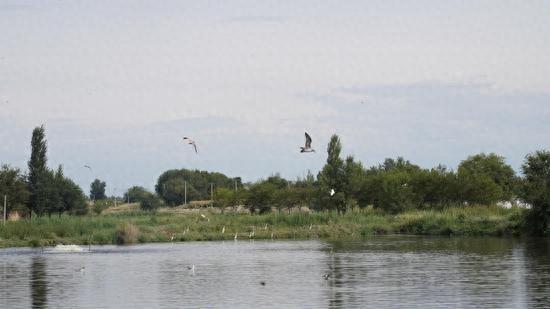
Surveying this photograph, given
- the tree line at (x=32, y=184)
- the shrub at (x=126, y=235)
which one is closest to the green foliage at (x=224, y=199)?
the tree line at (x=32, y=184)

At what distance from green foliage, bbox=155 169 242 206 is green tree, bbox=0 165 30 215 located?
78793 mm

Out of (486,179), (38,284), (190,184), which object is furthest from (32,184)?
(190,184)

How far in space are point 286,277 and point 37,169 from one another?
56.5 m

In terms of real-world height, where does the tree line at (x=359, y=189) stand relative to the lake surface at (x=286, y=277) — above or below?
above

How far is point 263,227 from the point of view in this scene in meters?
81.4

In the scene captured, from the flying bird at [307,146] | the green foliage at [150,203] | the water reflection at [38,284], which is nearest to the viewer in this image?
the water reflection at [38,284]

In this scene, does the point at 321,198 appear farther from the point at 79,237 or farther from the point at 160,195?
the point at 160,195

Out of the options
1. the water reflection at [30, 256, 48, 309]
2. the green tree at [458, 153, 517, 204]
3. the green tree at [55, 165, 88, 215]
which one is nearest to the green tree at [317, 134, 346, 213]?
the green tree at [458, 153, 517, 204]

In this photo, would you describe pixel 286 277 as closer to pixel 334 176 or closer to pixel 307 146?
pixel 307 146

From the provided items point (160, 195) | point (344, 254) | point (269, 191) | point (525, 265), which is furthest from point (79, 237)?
point (160, 195)

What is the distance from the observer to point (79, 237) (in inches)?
2714

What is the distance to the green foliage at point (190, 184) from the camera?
573ft

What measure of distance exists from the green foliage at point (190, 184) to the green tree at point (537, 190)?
327 feet

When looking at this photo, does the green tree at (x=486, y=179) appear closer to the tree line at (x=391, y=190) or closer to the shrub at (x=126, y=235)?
the tree line at (x=391, y=190)
